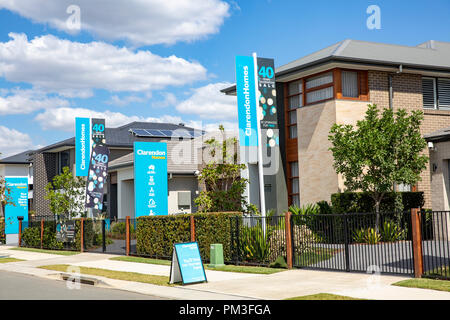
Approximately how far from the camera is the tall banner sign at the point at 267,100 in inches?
717

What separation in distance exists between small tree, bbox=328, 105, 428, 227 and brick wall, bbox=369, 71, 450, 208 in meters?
4.25

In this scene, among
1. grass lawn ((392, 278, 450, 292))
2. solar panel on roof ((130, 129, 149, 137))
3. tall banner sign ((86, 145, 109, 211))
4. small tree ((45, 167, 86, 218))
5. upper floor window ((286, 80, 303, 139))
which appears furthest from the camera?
solar panel on roof ((130, 129, 149, 137))

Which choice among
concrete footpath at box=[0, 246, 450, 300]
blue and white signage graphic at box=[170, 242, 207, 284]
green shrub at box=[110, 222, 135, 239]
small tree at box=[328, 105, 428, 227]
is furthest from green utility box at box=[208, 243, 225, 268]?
green shrub at box=[110, 222, 135, 239]

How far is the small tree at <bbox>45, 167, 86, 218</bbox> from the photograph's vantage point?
27.3 meters

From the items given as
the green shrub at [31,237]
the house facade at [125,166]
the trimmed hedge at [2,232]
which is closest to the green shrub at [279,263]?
the house facade at [125,166]

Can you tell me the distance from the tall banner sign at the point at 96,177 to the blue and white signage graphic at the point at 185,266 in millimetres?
13241

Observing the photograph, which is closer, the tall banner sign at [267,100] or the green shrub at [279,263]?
the green shrub at [279,263]

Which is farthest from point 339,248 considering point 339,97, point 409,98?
point 409,98

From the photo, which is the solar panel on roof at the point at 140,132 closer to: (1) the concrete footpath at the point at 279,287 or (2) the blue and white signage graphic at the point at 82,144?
(2) the blue and white signage graphic at the point at 82,144

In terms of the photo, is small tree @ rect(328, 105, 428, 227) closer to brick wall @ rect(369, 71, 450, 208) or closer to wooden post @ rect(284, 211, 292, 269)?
brick wall @ rect(369, 71, 450, 208)

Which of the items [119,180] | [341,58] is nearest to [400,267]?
[341,58]
